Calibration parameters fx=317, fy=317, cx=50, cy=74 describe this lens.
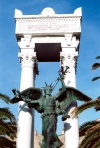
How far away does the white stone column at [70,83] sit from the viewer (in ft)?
57.1

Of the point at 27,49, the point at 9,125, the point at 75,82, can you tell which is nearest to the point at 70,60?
the point at 75,82

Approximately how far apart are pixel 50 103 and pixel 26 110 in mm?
2064

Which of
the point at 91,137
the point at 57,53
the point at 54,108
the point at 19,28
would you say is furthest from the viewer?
the point at 57,53

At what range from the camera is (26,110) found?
18.3 metres

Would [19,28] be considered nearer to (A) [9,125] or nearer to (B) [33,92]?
(B) [33,92]

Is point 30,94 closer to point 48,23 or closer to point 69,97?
point 69,97

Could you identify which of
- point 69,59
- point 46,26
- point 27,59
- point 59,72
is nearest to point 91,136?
point 59,72

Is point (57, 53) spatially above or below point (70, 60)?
above

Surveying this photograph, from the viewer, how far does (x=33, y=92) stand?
59.5ft

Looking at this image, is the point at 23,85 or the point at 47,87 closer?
the point at 47,87

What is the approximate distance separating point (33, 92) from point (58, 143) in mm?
3410

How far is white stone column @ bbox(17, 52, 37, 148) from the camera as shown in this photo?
17.5 meters

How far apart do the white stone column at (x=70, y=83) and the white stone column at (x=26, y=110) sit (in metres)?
1.97

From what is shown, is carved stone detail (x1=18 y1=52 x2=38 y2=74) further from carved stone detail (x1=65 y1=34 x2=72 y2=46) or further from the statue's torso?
the statue's torso
